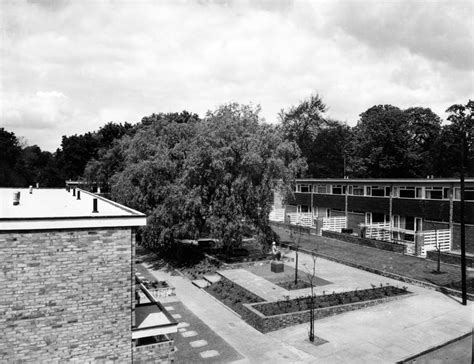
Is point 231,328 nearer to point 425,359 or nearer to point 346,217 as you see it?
point 425,359

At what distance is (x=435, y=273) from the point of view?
77.5ft

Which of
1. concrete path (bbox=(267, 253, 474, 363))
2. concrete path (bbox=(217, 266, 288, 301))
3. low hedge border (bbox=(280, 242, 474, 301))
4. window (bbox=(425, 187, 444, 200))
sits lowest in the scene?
concrete path (bbox=(267, 253, 474, 363))

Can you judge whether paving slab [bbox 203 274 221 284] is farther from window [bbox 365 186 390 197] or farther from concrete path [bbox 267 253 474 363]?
window [bbox 365 186 390 197]

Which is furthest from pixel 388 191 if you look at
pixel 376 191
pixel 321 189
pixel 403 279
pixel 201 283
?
pixel 201 283

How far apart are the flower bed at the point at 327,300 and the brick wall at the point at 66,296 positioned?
27.0 ft

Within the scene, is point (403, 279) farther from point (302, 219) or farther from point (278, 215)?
point (278, 215)

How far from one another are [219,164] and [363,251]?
46.5ft

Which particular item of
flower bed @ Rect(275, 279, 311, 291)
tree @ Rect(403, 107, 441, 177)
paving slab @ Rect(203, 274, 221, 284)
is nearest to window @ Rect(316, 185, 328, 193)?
tree @ Rect(403, 107, 441, 177)

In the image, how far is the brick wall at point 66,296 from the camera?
9305 mm

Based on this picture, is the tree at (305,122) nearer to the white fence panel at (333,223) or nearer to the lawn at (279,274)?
the white fence panel at (333,223)

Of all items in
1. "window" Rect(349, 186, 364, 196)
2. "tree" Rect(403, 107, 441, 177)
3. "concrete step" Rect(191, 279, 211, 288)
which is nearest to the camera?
"concrete step" Rect(191, 279, 211, 288)

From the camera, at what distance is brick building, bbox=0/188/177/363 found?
9.30 m

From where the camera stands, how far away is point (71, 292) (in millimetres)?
9789

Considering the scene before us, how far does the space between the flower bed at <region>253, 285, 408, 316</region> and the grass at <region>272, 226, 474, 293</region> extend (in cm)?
358
